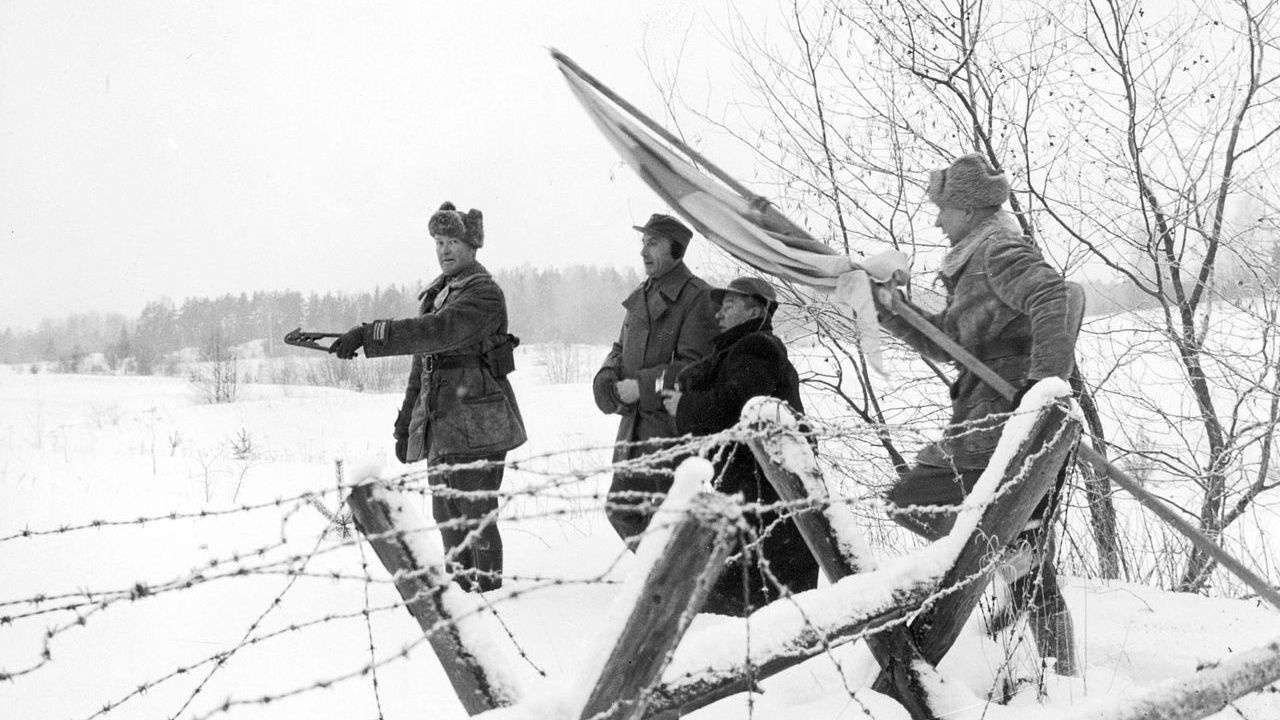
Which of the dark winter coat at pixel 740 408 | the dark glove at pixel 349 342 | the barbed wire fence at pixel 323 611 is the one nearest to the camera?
the barbed wire fence at pixel 323 611

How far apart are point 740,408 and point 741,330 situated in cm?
34

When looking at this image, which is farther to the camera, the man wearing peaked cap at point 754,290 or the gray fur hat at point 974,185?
the man wearing peaked cap at point 754,290

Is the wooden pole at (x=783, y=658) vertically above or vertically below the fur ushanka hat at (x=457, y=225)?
below

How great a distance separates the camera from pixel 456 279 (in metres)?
4.87

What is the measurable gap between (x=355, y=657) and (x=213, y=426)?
1893 centimetres

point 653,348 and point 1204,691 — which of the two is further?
point 653,348

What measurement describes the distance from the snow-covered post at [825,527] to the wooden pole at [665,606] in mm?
1101

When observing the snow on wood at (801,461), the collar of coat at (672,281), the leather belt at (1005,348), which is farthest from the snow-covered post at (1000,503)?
the collar of coat at (672,281)

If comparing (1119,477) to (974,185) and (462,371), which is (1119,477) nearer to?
(974,185)

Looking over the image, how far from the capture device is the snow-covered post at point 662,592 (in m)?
1.41

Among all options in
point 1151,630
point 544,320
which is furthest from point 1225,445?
point 544,320

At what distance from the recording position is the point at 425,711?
3.09m

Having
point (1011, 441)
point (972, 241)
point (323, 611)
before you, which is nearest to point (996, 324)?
point (972, 241)

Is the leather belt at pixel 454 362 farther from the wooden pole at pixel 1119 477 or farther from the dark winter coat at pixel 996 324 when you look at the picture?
the wooden pole at pixel 1119 477
